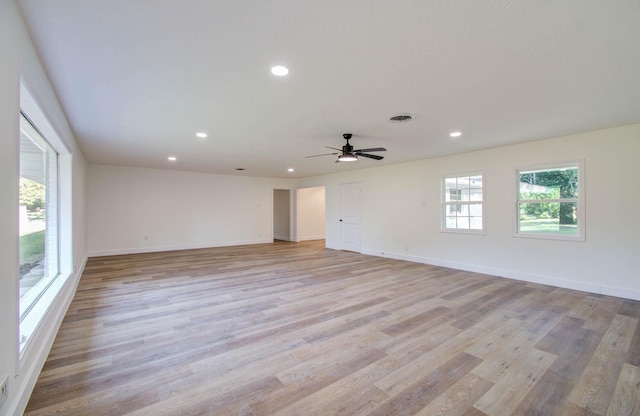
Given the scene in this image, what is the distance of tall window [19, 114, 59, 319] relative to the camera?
262 cm

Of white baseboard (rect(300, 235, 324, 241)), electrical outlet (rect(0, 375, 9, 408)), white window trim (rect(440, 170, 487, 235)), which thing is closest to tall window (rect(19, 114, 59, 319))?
electrical outlet (rect(0, 375, 9, 408))

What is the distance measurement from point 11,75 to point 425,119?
378 centimetres

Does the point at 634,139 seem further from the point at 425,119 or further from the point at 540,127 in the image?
the point at 425,119

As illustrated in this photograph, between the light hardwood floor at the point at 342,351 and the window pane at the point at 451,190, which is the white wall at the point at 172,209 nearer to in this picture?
the light hardwood floor at the point at 342,351

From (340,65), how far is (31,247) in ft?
11.3

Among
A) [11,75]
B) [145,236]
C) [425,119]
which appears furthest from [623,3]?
[145,236]

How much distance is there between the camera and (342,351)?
8.70ft

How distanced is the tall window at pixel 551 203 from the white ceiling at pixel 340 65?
2.77 ft

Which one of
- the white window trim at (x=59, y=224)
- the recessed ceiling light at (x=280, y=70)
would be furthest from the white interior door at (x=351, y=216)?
the white window trim at (x=59, y=224)

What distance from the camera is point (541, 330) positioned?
3.10m

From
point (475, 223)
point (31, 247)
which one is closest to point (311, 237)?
point (475, 223)

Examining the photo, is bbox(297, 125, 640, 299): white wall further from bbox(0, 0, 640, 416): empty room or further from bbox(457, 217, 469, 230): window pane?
bbox(457, 217, 469, 230): window pane

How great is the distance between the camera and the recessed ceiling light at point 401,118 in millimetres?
3606

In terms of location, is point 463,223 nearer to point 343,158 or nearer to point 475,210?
point 475,210
